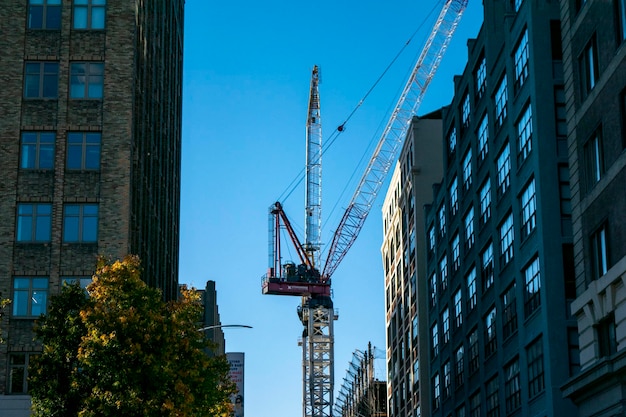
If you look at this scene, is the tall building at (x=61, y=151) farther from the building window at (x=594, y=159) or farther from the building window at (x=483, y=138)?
the building window at (x=594, y=159)

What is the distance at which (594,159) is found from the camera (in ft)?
125

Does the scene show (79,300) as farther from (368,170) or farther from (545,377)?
(368,170)

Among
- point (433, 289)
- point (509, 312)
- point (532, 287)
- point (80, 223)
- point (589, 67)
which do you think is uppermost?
point (433, 289)

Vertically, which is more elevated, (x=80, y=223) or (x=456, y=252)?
(x=456, y=252)

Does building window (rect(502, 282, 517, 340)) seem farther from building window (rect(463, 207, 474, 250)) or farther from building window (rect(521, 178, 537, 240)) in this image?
building window (rect(463, 207, 474, 250))

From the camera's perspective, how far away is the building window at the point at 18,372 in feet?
200

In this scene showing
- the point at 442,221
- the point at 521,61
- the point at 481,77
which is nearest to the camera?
the point at 521,61

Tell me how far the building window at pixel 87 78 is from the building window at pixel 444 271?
3124 centimetres

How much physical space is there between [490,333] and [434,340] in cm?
2533

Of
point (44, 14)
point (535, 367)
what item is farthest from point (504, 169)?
point (44, 14)

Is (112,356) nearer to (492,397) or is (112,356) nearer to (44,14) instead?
(44,14)

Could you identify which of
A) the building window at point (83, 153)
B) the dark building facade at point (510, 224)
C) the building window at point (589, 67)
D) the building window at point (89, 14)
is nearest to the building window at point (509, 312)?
the dark building facade at point (510, 224)

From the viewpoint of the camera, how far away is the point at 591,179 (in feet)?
125

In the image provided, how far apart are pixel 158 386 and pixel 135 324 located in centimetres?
242
